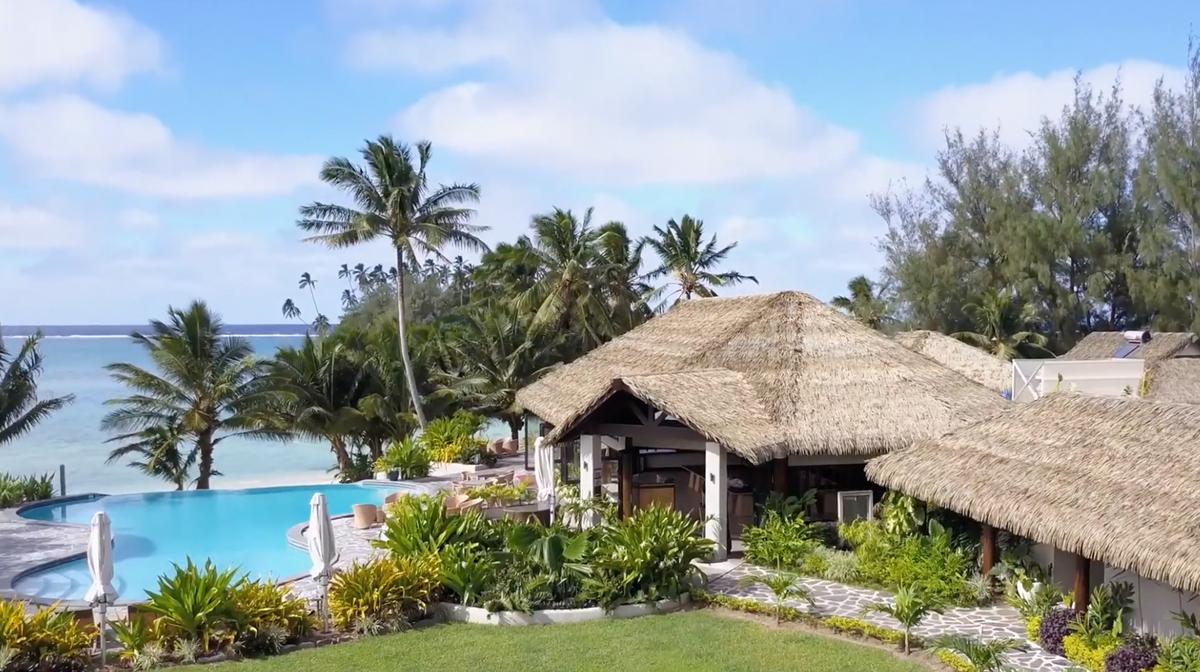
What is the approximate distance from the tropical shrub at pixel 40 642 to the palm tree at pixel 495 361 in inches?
773

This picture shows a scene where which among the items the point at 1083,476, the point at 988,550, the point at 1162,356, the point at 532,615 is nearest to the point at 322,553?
the point at 532,615

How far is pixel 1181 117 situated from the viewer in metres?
35.9

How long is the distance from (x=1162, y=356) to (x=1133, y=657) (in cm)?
2466

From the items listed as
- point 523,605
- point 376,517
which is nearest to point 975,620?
point 523,605

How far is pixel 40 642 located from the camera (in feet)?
34.3

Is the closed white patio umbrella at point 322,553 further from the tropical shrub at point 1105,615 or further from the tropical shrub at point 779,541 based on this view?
the tropical shrub at point 1105,615

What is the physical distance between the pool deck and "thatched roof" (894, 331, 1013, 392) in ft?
57.8

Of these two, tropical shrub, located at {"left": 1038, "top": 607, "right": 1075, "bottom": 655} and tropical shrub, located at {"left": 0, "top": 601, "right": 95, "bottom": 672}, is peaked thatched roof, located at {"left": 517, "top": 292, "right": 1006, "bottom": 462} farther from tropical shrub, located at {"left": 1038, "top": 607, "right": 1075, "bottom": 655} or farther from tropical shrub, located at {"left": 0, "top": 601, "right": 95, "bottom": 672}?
tropical shrub, located at {"left": 0, "top": 601, "right": 95, "bottom": 672}

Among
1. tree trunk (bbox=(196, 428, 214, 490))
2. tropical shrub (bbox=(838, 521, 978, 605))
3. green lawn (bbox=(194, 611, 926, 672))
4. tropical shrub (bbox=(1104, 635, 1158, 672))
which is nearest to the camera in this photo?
tropical shrub (bbox=(1104, 635, 1158, 672))

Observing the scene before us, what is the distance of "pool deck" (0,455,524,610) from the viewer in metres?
15.4

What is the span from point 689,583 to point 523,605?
240cm

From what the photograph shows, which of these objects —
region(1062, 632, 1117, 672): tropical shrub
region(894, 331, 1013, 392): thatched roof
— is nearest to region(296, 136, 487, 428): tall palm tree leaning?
region(894, 331, 1013, 392): thatched roof

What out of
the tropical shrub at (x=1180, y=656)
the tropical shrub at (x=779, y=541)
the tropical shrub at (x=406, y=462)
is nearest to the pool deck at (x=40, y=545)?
the tropical shrub at (x=406, y=462)

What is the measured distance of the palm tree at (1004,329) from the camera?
3909 cm
